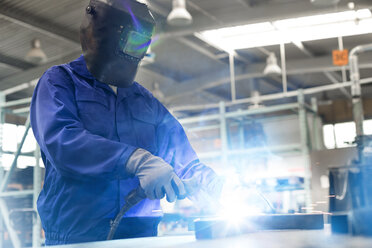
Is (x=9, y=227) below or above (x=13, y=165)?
below

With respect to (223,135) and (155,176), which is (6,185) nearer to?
(223,135)

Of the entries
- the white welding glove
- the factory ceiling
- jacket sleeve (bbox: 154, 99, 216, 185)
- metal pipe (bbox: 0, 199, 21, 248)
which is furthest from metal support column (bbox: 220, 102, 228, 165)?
the white welding glove

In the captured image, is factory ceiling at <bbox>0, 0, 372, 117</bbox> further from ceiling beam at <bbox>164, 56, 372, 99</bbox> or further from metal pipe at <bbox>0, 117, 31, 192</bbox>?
metal pipe at <bbox>0, 117, 31, 192</bbox>

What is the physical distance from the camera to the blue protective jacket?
1.06 metres

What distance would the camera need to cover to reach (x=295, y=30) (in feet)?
23.0

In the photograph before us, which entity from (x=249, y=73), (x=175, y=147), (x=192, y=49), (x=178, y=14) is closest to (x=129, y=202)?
(x=175, y=147)

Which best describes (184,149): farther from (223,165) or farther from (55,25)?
(55,25)

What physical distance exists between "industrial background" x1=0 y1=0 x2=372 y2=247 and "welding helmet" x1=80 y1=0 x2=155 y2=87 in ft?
1.47

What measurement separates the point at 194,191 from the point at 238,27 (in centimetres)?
609

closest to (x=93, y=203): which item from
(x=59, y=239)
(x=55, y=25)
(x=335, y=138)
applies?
(x=59, y=239)

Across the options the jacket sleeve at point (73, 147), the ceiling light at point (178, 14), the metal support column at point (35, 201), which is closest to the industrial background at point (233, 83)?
the metal support column at point (35, 201)

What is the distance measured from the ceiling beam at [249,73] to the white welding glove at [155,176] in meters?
7.35

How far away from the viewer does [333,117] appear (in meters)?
11.4

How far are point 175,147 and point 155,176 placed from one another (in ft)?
1.28
